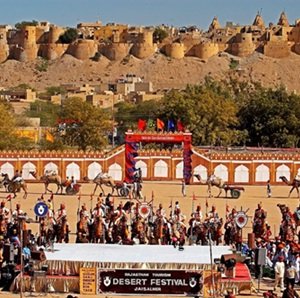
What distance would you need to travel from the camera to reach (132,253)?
24797 mm

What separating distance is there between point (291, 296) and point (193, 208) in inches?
655

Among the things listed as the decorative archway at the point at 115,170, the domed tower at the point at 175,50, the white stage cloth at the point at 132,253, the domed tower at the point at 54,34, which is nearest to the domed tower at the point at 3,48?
the domed tower at the point at 54,34

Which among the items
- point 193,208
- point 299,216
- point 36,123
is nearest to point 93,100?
point 36,123

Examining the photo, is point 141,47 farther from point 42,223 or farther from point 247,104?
point 42,223

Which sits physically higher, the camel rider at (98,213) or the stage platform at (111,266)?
the camel rider at (98,213)

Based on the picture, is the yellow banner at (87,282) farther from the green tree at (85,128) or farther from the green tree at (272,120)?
the green tree at (272,120)

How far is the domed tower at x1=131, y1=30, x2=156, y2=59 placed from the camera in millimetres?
136375

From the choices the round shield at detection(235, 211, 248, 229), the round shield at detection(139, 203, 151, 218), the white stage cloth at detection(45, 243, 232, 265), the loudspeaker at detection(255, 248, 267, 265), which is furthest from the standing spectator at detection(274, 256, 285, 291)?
the round shield at detection(139, 203, 151, 218)

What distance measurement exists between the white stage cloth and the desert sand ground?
6.75 metres

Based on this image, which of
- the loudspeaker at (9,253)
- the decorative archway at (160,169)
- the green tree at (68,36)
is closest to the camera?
the loudspeaker at (9,253)

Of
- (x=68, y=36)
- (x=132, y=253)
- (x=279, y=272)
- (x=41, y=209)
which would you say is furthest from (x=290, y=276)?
(x=68, y=36)

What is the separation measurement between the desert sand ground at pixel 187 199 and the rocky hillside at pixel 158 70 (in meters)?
84.9

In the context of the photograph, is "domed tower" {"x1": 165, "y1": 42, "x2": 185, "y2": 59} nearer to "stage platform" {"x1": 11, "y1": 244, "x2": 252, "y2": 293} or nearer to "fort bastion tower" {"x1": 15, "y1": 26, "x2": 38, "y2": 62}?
"fort bastion tower" {"x1": 15, "y1": 26, "x2": 38, "y2": 62}

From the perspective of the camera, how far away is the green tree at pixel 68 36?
141 metres
